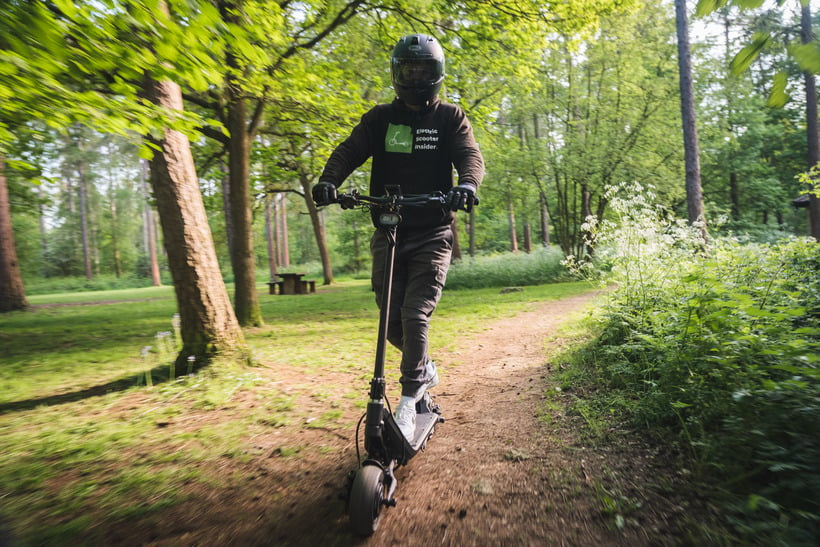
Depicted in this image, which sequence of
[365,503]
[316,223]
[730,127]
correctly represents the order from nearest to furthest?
1. [365,503]
2. [316,223]
3. [730,127]

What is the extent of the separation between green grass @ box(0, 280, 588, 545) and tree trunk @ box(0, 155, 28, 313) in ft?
19.7

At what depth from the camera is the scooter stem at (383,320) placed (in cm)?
221

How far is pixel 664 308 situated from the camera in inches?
151

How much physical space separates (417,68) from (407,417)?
2251 mm

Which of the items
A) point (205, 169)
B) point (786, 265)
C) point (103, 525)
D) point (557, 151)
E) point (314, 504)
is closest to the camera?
point (103, 525)

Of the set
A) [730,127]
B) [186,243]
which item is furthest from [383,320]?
[730,127]

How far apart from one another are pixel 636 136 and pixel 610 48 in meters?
4.01

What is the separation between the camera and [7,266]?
463 inches

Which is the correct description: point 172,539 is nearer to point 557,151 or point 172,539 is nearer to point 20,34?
point 20,34

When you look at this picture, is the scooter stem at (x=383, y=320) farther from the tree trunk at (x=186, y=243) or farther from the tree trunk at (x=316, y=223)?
the tree trunk at (x=316, y=223)

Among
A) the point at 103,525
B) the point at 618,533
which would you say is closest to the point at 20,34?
the point at 103,525

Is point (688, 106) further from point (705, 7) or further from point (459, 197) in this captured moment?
point (459, 197)

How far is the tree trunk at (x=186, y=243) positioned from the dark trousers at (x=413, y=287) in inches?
94.7

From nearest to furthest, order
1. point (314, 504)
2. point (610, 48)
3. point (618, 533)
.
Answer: point (618, 533)
point (314, 504)
point (610, 48)
